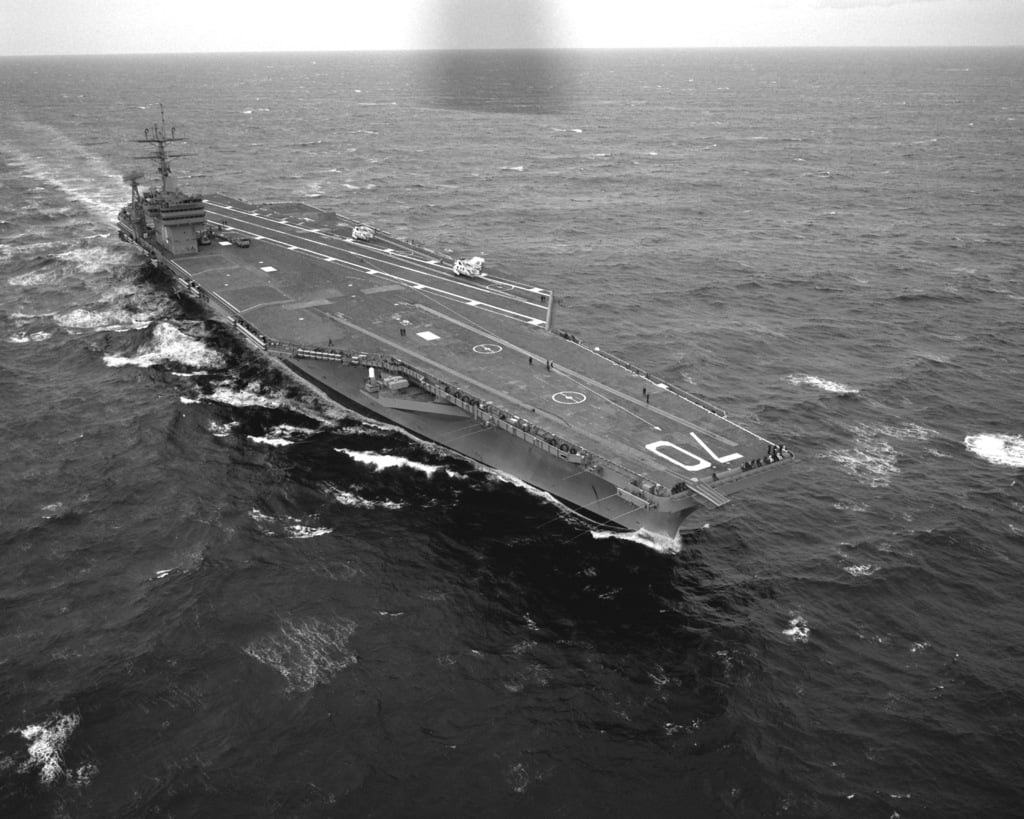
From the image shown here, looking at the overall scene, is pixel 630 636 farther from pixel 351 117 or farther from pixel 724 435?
pixel 351 117

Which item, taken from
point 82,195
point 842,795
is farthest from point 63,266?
point 842,795

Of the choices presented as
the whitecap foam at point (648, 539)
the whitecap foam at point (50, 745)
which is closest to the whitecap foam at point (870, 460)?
the whitecap foam at point (648, 539)

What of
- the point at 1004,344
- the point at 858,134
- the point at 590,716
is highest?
the point at 858,134

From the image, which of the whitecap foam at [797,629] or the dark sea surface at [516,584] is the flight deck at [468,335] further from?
the whitecap foam at [797,629]

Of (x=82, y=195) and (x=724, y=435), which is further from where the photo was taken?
(x=82, y=195)

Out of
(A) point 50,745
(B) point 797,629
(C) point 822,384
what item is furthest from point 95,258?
(B) point 797,629

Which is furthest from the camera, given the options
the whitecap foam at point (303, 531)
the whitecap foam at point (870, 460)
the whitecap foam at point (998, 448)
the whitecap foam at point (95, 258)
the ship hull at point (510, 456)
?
the whitecap foam at point (95, 258)

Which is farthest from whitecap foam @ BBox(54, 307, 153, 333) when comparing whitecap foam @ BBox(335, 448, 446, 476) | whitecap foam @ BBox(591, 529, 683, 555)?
whitecap foam @ BBox(591, 529, 683, 555)
